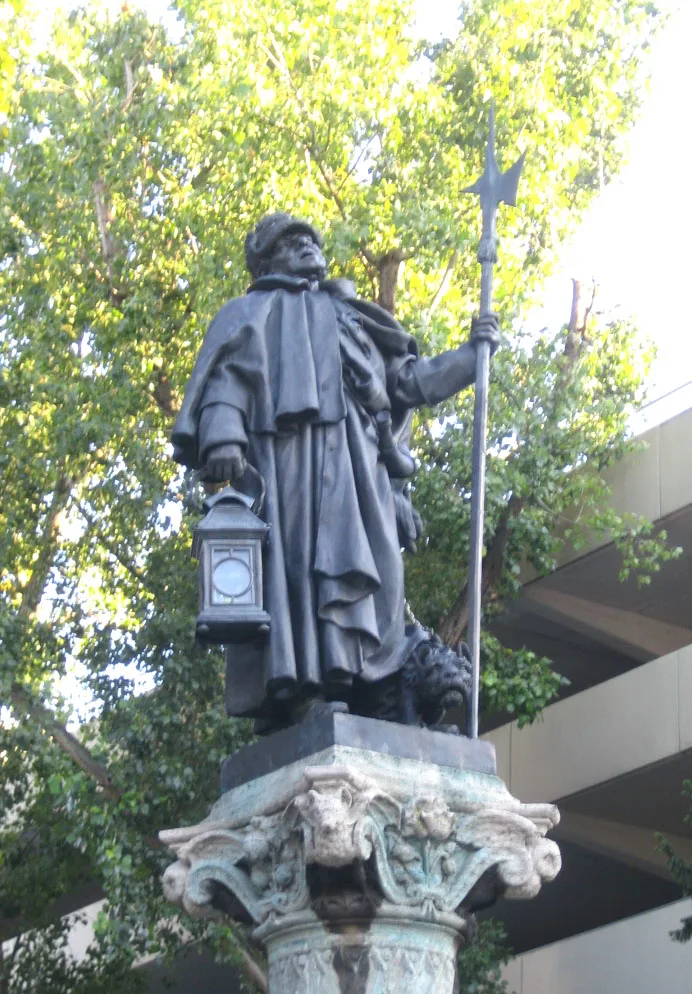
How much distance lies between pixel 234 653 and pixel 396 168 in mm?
9792

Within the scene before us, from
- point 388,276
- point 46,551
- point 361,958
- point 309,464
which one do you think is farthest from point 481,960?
point 361,958

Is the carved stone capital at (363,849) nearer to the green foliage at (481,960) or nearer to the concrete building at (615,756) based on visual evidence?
the green foliage at (481,960)

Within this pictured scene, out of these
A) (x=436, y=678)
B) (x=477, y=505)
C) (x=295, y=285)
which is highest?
(x=295, y=285)

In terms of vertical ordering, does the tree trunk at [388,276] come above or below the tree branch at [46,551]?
above

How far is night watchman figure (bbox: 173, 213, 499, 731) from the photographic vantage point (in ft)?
19.6

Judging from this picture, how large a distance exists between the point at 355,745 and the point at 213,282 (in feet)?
30.7

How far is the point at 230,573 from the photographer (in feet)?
19.2

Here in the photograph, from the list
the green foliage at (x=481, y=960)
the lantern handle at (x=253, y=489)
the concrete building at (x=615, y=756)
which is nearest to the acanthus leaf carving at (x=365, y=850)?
the lantern handle at (x=253, y=489)

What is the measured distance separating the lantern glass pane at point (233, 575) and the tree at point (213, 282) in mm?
7580

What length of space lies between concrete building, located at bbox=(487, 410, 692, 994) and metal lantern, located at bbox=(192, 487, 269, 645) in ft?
35.7

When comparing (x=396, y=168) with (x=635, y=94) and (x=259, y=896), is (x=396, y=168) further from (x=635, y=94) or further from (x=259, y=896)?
(x=259, y=896)

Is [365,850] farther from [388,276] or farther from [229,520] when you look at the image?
[388,276]

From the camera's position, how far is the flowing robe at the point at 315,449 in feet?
19.6

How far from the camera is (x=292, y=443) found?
6336 mm
